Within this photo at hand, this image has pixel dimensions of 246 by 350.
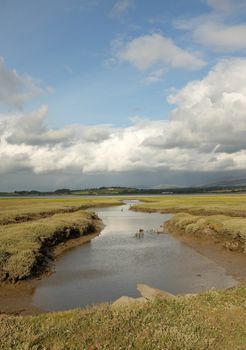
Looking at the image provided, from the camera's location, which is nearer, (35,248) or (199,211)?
(35,248)

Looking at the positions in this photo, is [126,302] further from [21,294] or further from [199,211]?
[199,211]

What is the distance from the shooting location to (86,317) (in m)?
14.0

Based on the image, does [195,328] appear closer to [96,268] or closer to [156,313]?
[156,313]

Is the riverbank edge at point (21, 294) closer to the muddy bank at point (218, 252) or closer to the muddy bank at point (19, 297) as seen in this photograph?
the muddy bank at point (19, 297)

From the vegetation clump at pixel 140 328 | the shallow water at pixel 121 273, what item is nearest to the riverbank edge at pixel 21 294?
the shallow water at pixel 121 273

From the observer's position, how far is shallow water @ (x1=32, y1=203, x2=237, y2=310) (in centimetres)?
2522

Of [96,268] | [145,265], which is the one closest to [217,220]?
[145,265]

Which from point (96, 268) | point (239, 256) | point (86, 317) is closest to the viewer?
point (86, 317)

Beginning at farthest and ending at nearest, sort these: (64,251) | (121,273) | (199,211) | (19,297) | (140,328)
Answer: (199,211) < (64,251) < (121,273) < (19,297) < (140,328)

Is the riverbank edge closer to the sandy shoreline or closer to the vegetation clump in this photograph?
the sandy shoreline

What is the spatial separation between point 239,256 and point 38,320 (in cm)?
2805

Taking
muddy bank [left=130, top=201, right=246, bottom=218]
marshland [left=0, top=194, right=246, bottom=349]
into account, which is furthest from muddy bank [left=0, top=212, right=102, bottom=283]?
Result: muddy bank [left=130, top=201, right=246, bottom=218]

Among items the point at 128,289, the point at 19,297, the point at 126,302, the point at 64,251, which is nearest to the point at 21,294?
the point at 19,297

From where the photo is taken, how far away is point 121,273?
31.3 m
